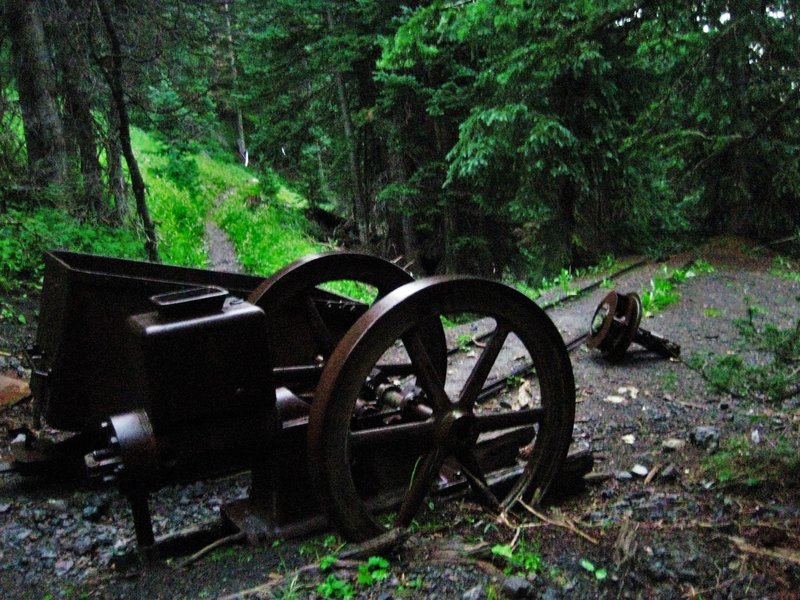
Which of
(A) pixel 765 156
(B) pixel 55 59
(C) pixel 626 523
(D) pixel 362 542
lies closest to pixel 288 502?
(D) pixel 362 542

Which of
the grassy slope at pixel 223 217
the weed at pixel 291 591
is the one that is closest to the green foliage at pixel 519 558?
the weed at pixel 291 591

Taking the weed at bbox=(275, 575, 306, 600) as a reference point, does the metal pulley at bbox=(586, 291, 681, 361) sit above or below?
below

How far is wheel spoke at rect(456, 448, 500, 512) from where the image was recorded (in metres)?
3.40

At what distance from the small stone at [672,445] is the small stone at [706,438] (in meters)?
0.09

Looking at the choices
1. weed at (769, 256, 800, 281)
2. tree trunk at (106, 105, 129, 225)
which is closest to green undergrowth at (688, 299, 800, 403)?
weed at (769, 256, 800, 281)

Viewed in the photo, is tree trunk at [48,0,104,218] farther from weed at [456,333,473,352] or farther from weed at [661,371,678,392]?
weed at [661,371,678,392]

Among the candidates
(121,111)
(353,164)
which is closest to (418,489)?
(121,111)

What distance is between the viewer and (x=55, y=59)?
400 inches

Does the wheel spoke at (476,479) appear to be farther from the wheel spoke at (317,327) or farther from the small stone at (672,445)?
the small stone at (672,445)

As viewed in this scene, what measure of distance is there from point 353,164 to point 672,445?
1380 centimetres

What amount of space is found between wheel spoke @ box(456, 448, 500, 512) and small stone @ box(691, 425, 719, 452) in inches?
85.0

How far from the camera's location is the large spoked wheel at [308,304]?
13.8ft

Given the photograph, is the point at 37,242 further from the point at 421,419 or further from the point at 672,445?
the point at 672,445

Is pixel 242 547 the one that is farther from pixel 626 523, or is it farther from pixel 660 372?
pixel 660 372
